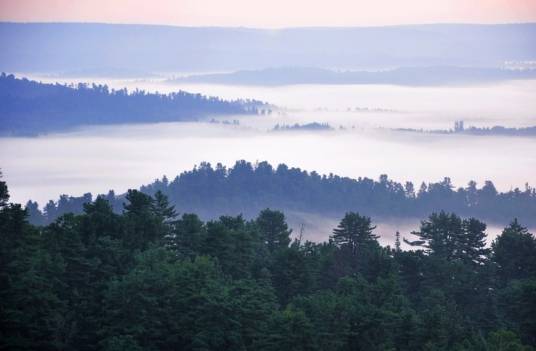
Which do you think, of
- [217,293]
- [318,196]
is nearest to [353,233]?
[217,293]

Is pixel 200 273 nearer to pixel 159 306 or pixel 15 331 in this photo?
pixel 159 306

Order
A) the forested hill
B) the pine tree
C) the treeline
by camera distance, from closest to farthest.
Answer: the treeline
the pine tree
the forested hill

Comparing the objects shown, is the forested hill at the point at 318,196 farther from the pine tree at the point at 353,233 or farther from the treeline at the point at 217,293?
the treeline at the point at 217,293

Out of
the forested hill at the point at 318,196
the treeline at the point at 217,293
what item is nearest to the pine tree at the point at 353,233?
the treeline at the point at 217,293

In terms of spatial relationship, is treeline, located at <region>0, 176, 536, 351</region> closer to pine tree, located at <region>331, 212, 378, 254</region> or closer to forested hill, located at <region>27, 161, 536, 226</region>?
pine tree, located at <region>331, 212, 378, 254</region>

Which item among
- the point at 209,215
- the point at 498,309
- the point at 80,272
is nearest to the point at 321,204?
the point at 209,215

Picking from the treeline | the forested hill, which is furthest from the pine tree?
the forested hill
